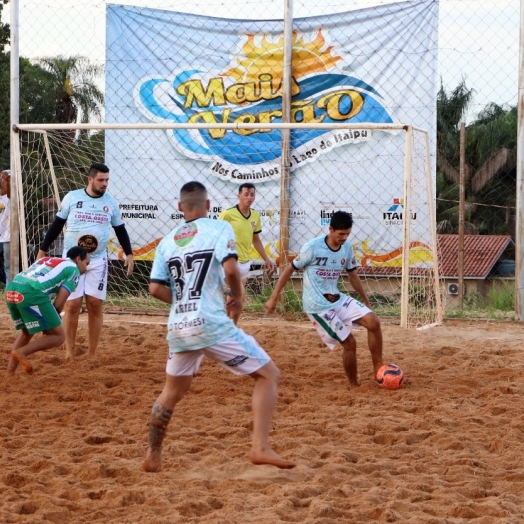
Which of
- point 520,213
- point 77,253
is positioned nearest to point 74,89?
point 520,213

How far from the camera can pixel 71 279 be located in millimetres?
7594

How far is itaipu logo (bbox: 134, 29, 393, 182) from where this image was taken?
1230cm

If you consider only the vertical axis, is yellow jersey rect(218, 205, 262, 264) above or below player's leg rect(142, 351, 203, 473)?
above

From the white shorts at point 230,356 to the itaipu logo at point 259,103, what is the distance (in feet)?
25.1

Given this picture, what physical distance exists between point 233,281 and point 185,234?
1.22 ft

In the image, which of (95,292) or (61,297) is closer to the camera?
(61,297)

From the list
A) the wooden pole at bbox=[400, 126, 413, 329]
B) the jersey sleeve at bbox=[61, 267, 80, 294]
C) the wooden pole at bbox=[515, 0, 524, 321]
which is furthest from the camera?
the wooden pole at bbox=[515, 0, 524, 321]

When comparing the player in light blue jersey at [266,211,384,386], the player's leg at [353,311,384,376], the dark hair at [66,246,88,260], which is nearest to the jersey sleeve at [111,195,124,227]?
the dark hair at [66,246,88,260]

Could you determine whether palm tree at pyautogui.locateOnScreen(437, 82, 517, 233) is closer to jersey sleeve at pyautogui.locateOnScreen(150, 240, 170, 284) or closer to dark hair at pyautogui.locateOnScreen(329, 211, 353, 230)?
dark hair at pyautogui.locateOnScreen(329, 211, 353, 230)

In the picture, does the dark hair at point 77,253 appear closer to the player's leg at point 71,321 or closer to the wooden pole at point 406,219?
the player's leg at point 71,321

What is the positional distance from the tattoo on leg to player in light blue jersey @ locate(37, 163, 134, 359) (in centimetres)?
356

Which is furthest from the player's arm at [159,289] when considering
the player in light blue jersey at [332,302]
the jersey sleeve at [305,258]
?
the jersey sleeve at [305,258]

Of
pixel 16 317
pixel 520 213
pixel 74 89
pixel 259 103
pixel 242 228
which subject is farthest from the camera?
pixel 74 89

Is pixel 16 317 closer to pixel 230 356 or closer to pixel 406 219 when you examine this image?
pixel 230 356
